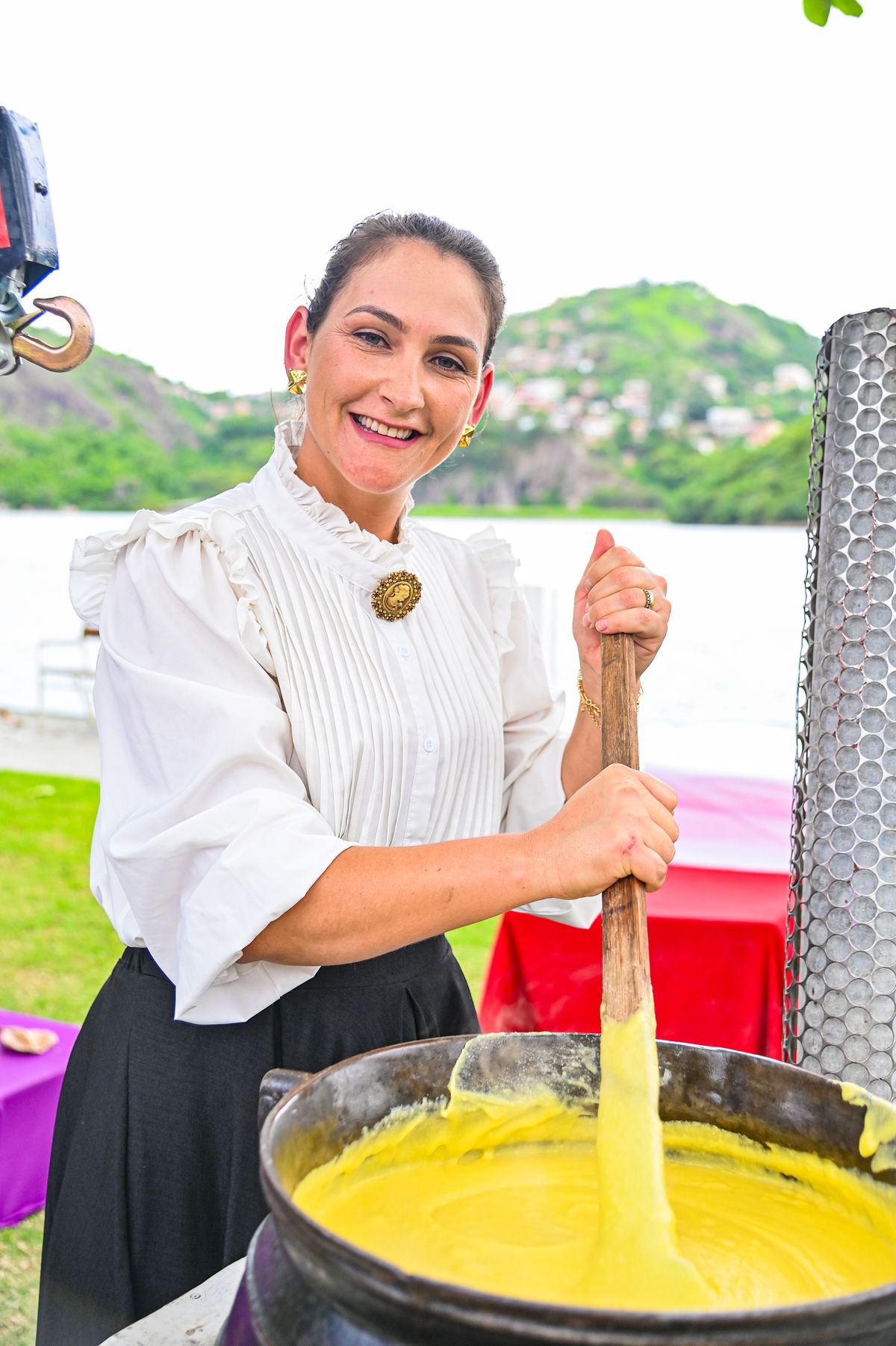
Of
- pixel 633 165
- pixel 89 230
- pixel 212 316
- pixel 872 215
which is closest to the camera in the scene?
pixel 872 215

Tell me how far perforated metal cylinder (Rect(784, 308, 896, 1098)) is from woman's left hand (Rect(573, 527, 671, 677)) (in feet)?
0.74

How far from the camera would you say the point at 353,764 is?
153cm

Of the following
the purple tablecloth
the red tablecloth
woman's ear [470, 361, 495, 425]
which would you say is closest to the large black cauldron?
woman's ear [470, 361, 495, 425]

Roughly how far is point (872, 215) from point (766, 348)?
21651 millimetres

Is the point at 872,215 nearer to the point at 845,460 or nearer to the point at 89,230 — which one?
the point at 845,460

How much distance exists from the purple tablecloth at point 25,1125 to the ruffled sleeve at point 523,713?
1113mm

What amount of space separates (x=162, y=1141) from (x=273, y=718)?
0.60 m

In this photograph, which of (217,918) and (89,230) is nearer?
(217,918)

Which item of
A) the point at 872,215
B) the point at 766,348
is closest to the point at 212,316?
the point at 766,348

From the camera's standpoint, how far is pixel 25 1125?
2.32m

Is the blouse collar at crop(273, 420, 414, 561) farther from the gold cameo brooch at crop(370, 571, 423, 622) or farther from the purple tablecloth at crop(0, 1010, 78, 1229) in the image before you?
the purple tablecloth at crop(0, 1010, 78, 1229)

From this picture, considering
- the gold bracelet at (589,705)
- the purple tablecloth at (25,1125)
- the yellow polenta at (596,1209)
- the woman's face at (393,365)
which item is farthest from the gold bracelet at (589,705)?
the purple tablecloth at (25,1125)

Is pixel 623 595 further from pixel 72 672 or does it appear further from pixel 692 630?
pixel 692 630

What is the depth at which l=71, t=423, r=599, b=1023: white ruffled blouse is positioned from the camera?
125 centimetres
